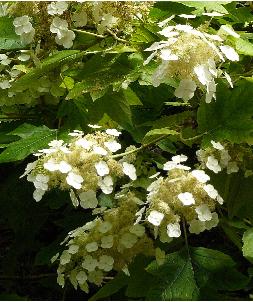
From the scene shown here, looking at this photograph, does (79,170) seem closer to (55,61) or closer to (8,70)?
(55,61)

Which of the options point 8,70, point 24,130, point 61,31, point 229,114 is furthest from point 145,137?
point 8,70

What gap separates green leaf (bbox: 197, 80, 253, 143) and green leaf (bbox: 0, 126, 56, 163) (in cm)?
45

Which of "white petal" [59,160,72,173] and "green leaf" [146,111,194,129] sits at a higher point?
"white petal" [59,160,72,173]

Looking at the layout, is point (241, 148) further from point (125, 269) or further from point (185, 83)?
point (125, 269)

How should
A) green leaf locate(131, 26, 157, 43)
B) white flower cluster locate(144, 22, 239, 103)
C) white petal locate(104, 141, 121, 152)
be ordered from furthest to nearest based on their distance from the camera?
green leaf locate(131, 26, 157, 43) < white petal locate(104, 141, 121, 152) < white flower cluster locate(144, 22, 239, 103)

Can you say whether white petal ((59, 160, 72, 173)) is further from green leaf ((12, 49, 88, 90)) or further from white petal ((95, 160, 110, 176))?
green leaf ((12, 49, 88, 90))

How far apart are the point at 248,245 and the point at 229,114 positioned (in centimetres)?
28

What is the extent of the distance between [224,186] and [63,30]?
0.51 metres

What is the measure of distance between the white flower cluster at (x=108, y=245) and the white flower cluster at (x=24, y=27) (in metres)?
0.44

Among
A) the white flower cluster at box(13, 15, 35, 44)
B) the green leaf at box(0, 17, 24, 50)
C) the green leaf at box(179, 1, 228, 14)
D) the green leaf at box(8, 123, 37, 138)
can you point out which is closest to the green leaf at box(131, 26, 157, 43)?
the green leaf at box(179, 1, 228, 14)

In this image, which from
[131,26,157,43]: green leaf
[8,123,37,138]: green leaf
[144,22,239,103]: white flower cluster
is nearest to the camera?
[144,22,239,103]: white flower cluster

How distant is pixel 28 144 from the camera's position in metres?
1.48

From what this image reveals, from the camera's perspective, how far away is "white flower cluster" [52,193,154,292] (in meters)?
1.25

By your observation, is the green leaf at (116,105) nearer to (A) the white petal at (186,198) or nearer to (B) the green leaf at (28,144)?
(B) the green leaf at (28,144)
